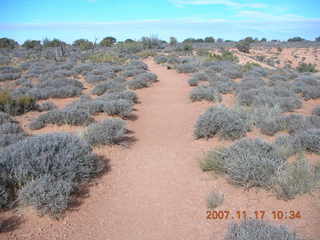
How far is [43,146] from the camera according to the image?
16.9 feet

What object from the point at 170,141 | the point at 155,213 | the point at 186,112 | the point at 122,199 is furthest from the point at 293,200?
the point at 186,112

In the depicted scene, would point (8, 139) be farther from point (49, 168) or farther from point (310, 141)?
point (310, 141)

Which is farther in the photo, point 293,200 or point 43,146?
point 43,146

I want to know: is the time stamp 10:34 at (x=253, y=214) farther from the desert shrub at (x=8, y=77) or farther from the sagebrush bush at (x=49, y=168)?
the desert shrub at (x=8, y=77)

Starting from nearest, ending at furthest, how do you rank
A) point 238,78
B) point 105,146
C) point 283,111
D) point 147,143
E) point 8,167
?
point 8,167
point 105,146
point 147,143
point 283,111
point 238,78

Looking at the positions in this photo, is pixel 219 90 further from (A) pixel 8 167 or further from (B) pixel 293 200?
(A) pixel 8 167

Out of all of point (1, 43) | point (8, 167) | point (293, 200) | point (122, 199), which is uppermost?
point (1, 43)

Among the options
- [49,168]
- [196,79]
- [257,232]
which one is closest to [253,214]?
[257,232]

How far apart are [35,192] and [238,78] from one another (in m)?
17.1

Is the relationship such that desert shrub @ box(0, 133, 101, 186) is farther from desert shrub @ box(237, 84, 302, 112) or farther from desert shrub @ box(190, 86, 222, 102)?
desert shrub @ box(237, 84, 302, 112)

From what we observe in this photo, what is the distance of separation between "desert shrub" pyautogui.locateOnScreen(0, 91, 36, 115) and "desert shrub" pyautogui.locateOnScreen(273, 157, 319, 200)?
987 cm

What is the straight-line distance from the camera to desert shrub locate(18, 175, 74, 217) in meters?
4.02

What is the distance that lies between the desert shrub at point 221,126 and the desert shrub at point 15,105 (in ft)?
24.2

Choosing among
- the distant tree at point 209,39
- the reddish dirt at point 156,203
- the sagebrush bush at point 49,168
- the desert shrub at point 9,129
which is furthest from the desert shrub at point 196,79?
the distant tree at point 209,39
